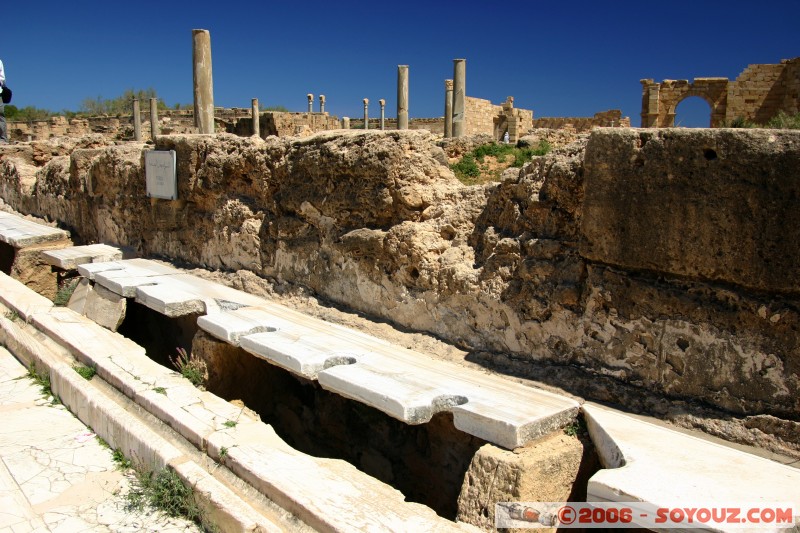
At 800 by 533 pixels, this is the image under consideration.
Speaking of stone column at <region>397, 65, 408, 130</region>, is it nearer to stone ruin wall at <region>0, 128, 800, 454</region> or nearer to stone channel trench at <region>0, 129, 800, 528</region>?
stone channel trench at <region>0, 129, 800, 528</region>

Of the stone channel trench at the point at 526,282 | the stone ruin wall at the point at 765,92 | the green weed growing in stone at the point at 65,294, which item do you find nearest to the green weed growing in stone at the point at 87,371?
the stone channel trench at the point at 526,282

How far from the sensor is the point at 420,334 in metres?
4.05

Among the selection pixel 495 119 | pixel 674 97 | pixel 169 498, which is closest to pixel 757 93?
pixel 674 97

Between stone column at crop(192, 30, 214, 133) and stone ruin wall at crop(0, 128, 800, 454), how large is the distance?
6.10 meters

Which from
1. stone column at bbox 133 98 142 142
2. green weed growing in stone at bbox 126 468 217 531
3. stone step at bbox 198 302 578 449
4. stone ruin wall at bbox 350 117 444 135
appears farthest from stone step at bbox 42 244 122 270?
stone ruin wall at bbox 350 117 444 135

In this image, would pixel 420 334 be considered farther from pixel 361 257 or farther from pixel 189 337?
pixel 189 337

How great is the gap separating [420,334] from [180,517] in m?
1.81

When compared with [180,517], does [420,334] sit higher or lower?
higher

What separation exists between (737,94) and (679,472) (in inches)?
977

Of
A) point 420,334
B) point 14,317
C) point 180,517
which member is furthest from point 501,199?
point 14,317

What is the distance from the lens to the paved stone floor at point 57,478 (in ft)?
8.84

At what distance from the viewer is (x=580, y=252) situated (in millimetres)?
3275

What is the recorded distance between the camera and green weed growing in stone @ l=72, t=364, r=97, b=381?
3.91 m

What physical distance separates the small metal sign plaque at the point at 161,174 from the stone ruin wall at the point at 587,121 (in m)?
23.5
